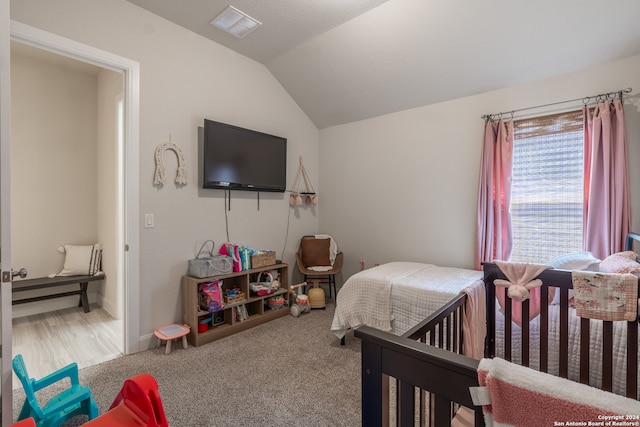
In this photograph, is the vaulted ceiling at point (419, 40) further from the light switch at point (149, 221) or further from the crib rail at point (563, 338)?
the crib rail at point (563, 338)

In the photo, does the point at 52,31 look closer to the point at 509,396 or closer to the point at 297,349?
the point at 297,349

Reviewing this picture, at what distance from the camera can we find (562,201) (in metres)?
2.49

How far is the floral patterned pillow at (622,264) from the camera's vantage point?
1.65 metres

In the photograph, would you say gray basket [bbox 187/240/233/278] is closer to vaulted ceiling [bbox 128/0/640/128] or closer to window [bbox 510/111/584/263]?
vaulted ceiling [bbox 128/0/640/128]

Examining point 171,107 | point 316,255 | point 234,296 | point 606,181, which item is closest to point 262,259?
point 234,296

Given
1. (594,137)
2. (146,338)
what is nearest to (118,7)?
(146,338)

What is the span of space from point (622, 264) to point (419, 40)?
2203 mm

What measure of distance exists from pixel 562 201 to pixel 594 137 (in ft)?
1.76

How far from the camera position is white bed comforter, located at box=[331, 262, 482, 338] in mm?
2170

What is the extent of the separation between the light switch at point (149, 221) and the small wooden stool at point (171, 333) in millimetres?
874

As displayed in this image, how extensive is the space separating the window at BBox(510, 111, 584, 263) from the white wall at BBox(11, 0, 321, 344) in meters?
2.59

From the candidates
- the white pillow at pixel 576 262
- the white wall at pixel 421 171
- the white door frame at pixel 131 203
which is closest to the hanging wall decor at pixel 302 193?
the white wall at pixel 421 171

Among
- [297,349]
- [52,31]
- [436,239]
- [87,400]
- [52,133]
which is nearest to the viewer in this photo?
[87,400]

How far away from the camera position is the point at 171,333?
2.41 m
